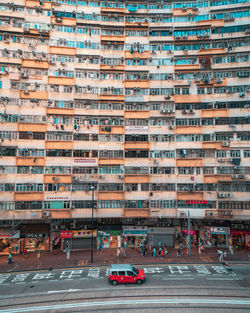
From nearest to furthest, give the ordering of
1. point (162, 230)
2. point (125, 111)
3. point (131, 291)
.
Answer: point (131, 291), point (162, 230), point (125, 111)

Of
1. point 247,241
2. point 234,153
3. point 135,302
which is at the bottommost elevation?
point 135,302

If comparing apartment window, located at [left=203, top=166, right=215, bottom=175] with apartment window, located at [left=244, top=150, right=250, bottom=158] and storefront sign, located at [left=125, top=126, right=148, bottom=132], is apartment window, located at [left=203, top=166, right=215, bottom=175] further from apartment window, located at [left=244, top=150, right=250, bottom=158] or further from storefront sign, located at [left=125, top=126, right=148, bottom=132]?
storefront sign, located at [left=125, top=126, right=148, bottom=132]

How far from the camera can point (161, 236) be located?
29.5 m

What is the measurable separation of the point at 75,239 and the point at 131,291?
14.0 metres

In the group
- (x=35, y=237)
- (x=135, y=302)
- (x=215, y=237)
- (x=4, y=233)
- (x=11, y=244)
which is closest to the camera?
(x=135, y=302)

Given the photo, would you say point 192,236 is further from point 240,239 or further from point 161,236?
point 240,239

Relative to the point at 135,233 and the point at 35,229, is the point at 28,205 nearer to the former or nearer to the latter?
the point at 35,229

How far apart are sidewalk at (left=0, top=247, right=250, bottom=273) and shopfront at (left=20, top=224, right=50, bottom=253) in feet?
3.28

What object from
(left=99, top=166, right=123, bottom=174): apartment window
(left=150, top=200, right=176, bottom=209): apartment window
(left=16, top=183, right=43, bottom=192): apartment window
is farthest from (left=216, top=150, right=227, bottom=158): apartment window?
(left=16, top=183, right=43, bottom=192): apartment window

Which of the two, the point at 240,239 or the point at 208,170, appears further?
the point at 240,239

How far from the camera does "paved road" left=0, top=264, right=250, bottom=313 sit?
14820mm

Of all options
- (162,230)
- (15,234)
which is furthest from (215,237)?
(15,234)

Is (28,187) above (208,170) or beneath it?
beneath

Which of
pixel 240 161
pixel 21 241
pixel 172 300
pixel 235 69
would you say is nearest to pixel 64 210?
pixel 21 241
